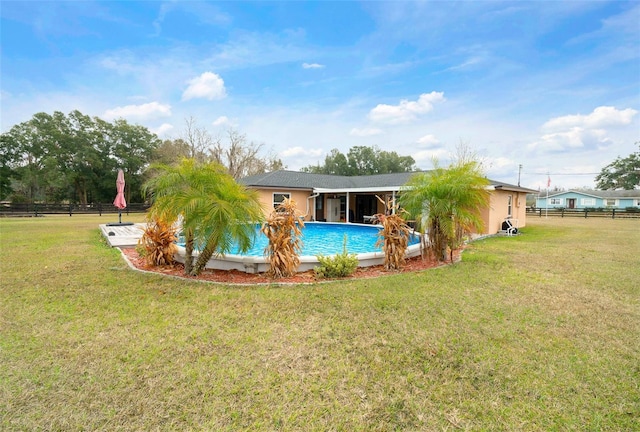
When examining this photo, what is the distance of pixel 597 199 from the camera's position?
45.0 metres

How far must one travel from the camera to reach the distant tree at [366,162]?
156ft

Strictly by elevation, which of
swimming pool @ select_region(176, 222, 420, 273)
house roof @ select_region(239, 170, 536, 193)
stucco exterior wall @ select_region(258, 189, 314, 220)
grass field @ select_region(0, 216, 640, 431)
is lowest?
grass field @ select_region(0, 216, 640, 431)

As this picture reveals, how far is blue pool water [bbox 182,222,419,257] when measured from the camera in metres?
10.2

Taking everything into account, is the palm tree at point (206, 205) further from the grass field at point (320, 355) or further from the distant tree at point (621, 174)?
the distant tree at point (621, 174)

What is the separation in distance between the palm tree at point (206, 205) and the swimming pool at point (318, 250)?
0.65 meters

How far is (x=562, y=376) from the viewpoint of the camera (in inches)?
116

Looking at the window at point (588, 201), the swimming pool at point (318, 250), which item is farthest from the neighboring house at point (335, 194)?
the window at point (588, 201)

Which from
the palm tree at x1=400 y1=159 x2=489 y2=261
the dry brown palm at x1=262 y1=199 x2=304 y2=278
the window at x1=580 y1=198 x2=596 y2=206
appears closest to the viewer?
the dry brown palm at x1=262 y1=199 x2=304 y2=278

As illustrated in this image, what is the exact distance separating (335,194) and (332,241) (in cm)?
899

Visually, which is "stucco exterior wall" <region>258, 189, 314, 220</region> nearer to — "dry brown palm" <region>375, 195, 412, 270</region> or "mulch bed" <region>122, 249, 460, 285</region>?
"mulch bed" <region>122, 249, 460, 285</region>

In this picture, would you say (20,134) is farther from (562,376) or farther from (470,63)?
(562,376)

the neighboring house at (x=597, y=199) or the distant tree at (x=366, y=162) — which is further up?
the distant tree at (x=366, y=162)

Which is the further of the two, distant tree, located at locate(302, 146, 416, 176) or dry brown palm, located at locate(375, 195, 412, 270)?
distant tree, located at locate(302, 146, 416, 176)

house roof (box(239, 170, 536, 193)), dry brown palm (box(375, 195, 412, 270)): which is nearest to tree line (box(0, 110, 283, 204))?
house roof (box(239, 170, 536, 193))
